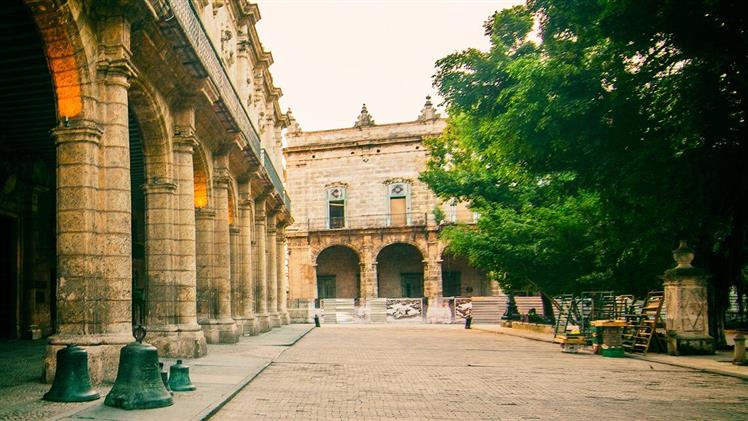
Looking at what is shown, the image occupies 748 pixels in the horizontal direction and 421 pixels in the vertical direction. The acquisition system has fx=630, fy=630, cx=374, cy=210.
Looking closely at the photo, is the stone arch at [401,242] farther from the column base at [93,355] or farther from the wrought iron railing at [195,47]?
the column base at [93,355]

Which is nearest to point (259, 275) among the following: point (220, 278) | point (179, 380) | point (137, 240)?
point (137, 240)

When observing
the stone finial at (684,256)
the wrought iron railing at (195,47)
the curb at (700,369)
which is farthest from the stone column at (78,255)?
the stone finial at (684,256)

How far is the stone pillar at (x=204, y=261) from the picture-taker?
15625 millimetres

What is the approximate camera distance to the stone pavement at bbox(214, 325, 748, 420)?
713 cm

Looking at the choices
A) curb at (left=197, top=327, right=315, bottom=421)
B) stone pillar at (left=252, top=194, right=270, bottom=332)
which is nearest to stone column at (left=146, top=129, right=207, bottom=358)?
curb at (left=197, top=327, right=315, bottom=421)

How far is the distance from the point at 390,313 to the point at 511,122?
23.8 m

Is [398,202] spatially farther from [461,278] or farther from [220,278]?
[220,278]

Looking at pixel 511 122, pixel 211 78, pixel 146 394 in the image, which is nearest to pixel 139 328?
pixel 146 394

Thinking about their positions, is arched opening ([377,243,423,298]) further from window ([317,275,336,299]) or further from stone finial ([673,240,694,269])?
stone finial ([673,240,694,269])

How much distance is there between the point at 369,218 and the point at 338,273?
4.56m

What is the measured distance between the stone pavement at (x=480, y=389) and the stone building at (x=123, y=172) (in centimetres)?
242

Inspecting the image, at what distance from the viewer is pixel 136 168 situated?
18.5m

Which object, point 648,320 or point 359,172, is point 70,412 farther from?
point 359,172

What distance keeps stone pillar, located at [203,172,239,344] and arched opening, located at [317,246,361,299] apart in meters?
26.1
